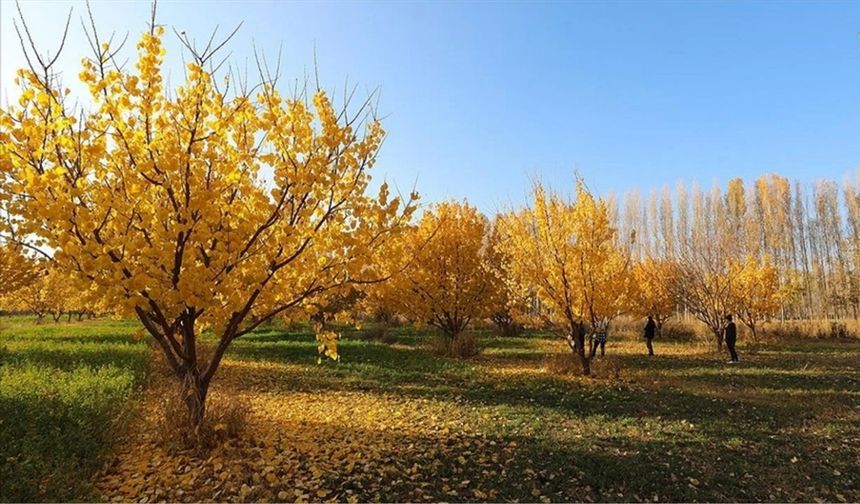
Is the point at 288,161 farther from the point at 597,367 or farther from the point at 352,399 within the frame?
the point at 597,367

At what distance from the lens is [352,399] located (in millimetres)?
9227

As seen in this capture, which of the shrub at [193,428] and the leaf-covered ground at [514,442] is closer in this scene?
the leaf-covered ground at [514,442]

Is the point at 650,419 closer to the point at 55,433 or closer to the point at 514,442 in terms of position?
the point at 514,442

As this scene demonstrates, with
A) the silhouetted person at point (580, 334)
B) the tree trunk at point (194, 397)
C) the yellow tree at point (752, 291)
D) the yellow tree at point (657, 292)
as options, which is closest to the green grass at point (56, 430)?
the tree trunk at point (194, 397)

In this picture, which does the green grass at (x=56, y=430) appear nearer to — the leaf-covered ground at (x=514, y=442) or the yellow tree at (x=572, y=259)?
the leaf-covered ground at (x=514, y=442)

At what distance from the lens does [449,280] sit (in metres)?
16.2

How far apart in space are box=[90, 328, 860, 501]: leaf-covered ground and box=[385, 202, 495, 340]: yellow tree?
172 inches

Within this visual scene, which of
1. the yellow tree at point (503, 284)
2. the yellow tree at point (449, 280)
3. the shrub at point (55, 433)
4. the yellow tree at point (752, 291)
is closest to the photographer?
the shrub at point (55, 433)

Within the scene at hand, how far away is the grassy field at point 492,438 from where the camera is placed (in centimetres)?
484

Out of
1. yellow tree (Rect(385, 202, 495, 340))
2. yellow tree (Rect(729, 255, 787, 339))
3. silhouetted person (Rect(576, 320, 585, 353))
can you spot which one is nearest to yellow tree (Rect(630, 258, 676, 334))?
yellow tree (Rect(729, 255, 787, 339))

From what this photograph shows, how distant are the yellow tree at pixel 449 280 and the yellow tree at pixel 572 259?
4.11 metres

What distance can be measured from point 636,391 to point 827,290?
46.6 m

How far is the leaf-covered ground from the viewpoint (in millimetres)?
4836

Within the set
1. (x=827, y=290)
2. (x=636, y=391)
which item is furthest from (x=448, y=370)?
(x=827, y=290)
